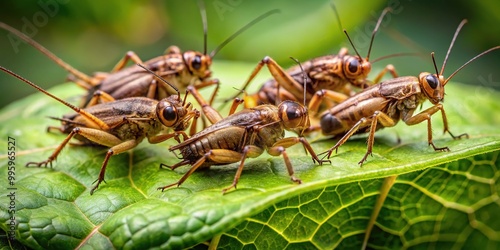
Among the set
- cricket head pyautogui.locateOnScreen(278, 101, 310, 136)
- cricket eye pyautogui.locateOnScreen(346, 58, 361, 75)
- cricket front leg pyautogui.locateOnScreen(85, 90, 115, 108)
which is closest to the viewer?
cricket head pyautogui.locateOnScreen(278, 101, 310, 136)

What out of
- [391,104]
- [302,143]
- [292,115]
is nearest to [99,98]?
[292,115]

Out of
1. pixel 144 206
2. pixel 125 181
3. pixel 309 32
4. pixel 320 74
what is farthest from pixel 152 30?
pixel 144 206

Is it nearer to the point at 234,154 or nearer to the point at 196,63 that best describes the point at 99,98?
the point at 196,63

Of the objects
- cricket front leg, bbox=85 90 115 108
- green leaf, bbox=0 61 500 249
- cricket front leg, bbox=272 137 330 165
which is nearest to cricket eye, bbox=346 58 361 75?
green leaf, bbox=0 61 500 249

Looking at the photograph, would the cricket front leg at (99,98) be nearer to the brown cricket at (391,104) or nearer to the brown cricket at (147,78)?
the brown cricket at (147,78)

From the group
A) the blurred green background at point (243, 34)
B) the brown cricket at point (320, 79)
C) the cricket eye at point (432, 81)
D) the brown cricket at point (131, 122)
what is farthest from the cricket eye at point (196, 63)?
the cricket eye at point (432, 81)

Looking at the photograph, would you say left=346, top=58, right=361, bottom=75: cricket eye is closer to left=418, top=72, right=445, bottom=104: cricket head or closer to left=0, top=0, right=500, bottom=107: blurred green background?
left=418, top=72, right=445, bottom=104: cricket head
